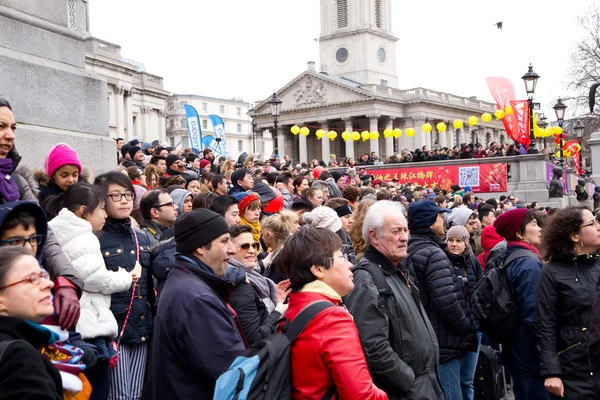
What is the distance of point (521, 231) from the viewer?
233 inches

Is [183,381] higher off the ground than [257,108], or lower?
lower

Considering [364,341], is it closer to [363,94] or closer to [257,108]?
[363,94]

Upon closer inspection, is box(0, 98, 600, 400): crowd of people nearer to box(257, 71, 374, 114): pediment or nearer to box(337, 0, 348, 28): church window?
box(257, 71, 374, 114): pediment

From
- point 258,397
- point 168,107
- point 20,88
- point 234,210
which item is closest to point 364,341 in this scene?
point 258,397

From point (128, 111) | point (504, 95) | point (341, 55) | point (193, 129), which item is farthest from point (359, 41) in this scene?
point (504, 95)

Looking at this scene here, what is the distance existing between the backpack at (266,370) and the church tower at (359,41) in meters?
82.1

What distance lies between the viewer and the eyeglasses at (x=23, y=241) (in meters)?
3.36

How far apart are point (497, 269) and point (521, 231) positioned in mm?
483

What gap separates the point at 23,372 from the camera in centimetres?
246

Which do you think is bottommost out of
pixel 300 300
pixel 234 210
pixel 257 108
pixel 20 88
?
pixel 300 300

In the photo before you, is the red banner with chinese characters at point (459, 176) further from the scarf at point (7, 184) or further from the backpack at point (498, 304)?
the scarf at point (7, 184)

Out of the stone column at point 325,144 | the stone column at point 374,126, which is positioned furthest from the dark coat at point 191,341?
the stone column at point 325,144

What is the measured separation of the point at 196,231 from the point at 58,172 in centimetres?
196

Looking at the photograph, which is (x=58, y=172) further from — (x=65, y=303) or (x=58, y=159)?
(x=65, y=303)
